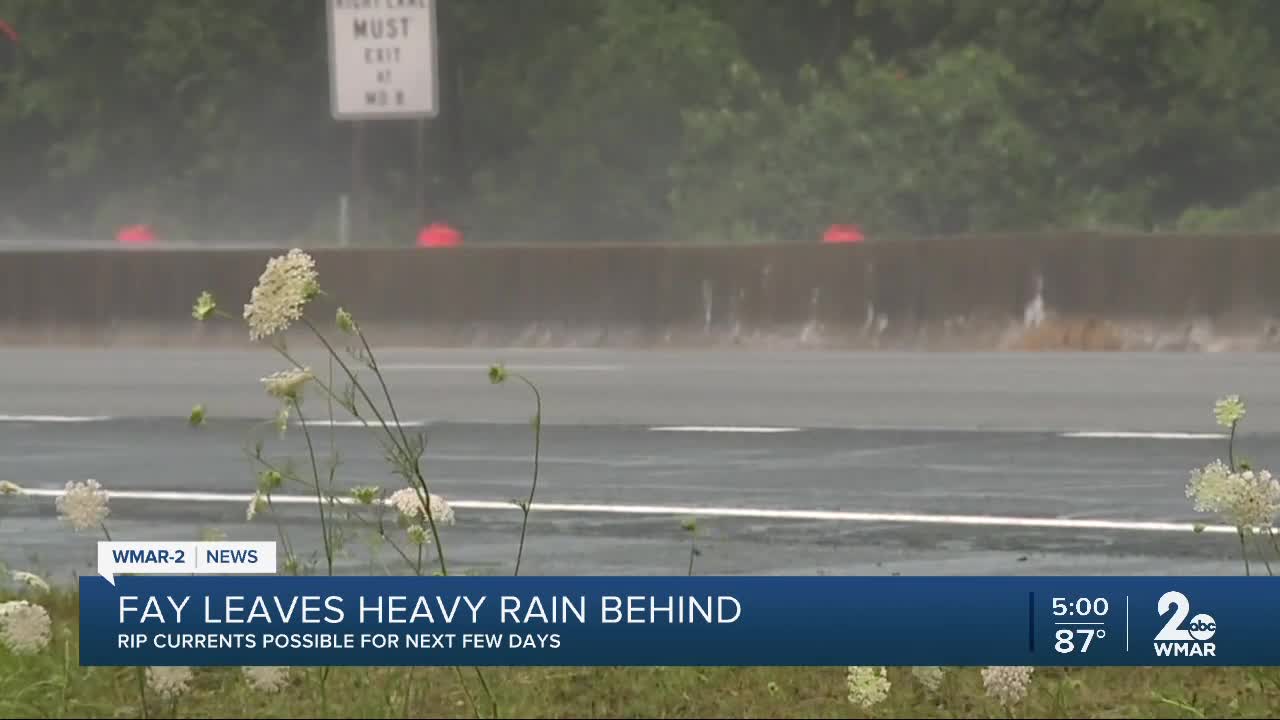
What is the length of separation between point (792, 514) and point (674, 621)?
20.0 feet

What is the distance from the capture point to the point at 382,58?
1173 inches

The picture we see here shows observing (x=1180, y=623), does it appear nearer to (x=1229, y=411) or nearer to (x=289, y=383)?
(x=1229, y=411)

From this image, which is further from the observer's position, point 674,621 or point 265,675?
point 265,675

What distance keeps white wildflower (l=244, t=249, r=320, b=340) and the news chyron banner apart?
2.46ft

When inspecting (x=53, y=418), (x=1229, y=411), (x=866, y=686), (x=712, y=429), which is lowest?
(x=866, y=686)

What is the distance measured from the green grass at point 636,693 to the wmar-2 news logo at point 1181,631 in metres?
0.50

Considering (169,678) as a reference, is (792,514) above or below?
above

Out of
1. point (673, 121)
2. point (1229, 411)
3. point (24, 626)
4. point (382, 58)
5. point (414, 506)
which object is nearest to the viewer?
point (24, 626)

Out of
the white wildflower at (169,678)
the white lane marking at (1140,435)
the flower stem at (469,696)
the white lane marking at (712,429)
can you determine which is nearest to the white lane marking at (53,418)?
the white lane marking at (712,429)

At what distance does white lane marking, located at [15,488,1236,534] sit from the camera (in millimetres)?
11156

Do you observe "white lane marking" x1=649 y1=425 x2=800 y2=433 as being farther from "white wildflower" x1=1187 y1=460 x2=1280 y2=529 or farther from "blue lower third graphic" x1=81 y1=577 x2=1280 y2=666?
"blue lower third graphic" x1=81 y1=577 x2=1280 y2=666

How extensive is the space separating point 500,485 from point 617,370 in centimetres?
726

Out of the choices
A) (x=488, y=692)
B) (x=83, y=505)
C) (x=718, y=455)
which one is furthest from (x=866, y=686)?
(x=718, y=455)

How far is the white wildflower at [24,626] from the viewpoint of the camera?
6199mm
